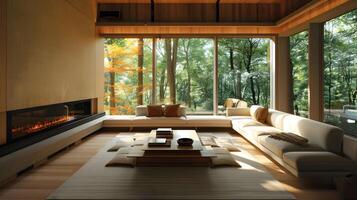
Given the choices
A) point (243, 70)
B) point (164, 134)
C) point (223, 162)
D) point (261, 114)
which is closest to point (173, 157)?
point (223, 162)

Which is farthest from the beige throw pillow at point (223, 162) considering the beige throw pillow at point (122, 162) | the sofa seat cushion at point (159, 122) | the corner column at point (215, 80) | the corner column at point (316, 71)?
the corner column at point (215, 80)

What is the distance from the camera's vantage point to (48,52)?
5539 mm

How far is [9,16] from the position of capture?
431 cm

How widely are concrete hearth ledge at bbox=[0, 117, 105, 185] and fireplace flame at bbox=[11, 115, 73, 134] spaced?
10.3 inches

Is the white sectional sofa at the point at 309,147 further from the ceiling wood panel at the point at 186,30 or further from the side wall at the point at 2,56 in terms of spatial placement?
the side wall at the point at 2,56

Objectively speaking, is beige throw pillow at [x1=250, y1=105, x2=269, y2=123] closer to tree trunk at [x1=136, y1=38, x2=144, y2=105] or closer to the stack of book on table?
the stack of book on table

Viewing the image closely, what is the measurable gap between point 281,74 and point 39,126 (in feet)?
21.5

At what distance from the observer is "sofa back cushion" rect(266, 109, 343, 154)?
447 cm

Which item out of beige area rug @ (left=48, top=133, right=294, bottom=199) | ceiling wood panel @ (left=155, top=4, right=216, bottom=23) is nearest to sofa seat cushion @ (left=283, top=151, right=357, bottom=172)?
beige area rug @ (left=48, top=133, right=294, bottom=199)

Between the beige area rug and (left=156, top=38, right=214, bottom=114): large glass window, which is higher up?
(left=156, top=38, right=214, bottom=114): large glass window

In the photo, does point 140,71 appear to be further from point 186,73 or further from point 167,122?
point 167,122

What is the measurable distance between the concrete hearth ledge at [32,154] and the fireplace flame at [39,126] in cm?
26

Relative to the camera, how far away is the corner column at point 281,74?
955cm

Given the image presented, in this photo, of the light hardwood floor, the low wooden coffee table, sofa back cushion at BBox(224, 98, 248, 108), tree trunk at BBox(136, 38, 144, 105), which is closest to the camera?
the light hardwood floor
